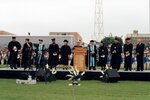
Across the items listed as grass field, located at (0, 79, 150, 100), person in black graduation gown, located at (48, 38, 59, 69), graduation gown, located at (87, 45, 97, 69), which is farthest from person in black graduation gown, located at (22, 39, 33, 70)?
grass field, located at (0, 79, 150, 100)

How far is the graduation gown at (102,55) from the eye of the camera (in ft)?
73.0

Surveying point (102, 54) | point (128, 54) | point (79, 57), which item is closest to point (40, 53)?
point (79, 57)

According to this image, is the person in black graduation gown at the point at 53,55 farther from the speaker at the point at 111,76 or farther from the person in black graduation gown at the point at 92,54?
the speaker at the point at 111,76

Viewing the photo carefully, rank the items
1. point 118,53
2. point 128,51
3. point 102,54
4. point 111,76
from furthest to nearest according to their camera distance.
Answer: point 102,54
point 118,53
point 128,51
point 111,76

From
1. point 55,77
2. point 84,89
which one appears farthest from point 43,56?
point 84,89

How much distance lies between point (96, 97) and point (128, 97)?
0.95m

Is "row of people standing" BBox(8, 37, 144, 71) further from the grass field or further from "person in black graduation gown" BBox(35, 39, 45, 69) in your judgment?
the grass field

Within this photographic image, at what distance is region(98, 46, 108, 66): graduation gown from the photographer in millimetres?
22250

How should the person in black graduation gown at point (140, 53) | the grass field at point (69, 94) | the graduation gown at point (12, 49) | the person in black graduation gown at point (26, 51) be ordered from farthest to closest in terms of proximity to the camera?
the graduation gown at point (12, 49) → the person in black graduation gown at point (140, 53) → the person in black graduation gown at point (26, 51) → the grass field at point (69, 94)

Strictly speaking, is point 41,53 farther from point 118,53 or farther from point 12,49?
point 118,53

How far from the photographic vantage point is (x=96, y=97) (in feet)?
41.2

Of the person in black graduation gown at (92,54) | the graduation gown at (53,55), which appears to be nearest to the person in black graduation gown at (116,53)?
the person in black graduation gown at (92,54)

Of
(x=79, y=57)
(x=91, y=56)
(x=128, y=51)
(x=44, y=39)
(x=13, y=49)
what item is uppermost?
(x=44, y=39)

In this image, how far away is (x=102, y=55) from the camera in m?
22.3
